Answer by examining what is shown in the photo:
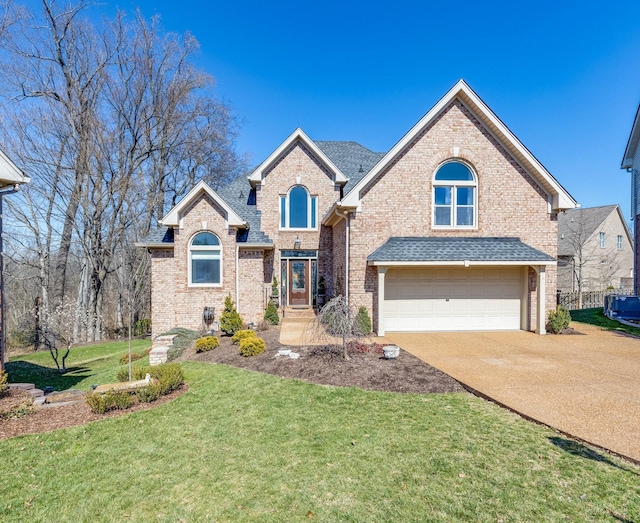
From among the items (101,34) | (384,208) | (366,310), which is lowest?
(366,310)

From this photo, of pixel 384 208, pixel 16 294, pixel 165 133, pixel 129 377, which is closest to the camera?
pixel 129 377

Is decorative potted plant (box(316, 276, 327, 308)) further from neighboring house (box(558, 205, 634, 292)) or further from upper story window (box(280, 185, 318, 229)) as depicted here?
neighboring house (box(558, 205, 634, 292))

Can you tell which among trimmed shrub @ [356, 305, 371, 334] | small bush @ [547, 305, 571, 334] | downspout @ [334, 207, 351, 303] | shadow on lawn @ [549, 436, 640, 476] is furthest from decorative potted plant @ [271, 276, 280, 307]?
shadow on lawn @ [549, 436, 640, 476]

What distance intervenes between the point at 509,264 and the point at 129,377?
11.6 meters

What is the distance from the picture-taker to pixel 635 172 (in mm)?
17609

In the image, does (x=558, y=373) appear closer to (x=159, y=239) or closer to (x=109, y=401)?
(x=109, y=401)

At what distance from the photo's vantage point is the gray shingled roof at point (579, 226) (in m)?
27.0

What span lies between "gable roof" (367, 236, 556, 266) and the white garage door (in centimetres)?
90

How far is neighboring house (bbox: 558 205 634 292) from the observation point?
2680cm

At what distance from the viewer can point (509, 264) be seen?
11117 mm

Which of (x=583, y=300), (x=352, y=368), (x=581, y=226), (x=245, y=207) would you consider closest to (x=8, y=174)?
(x=352, y=368)

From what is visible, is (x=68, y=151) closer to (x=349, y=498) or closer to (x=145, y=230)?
(x=145, y=230)

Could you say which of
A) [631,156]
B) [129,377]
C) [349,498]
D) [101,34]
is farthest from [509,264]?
[101,34]

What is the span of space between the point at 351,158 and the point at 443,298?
9910mm
